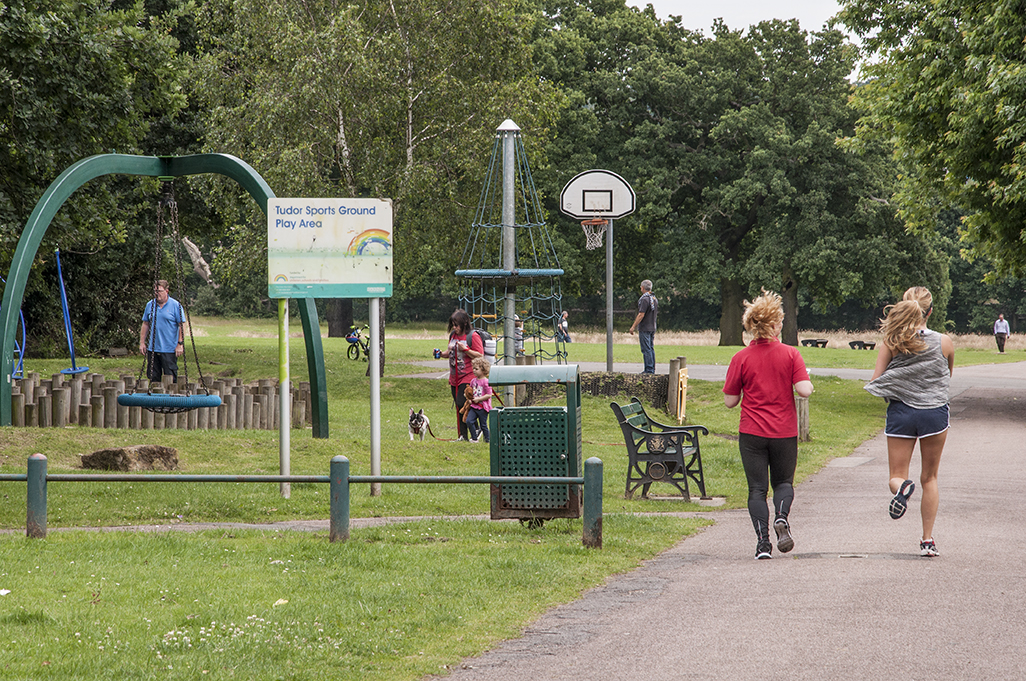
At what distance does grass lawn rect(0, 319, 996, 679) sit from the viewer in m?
5.43

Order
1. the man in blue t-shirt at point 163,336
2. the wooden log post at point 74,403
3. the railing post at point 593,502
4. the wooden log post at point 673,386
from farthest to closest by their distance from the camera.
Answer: the wooden log post at point 673,386 < the man in blue t-shirt at point 163,336 < the wooden log post at point 74,403 < the railing post at point 593,502

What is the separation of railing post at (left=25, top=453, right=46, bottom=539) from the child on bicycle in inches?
266

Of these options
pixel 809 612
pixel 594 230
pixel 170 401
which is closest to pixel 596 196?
pixel 594 230

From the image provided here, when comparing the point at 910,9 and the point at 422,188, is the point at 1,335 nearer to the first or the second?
the point at 422,188

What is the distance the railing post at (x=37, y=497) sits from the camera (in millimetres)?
8071

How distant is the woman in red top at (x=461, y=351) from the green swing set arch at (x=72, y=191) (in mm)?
1985

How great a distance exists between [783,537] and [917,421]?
1300 mm

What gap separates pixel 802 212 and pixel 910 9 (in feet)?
82.7

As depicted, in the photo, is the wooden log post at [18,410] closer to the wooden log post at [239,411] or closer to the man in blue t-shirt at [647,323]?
the wooden log post at [239,411]

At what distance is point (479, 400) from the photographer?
48.3 feet

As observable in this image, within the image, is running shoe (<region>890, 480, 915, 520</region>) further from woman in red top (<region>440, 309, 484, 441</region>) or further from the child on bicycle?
woman in red top (<region>440, 309, 484, 441</region>)

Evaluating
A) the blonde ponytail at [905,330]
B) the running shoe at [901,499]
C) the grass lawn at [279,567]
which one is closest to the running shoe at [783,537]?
the running shoe at [901,499]

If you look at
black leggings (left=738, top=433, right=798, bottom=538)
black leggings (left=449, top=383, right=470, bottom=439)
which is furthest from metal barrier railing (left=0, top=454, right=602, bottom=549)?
black leggings (left=449, top=383, right=470, bottom=439)

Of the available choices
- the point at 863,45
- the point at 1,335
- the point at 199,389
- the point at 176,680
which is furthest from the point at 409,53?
the point at 176,680
